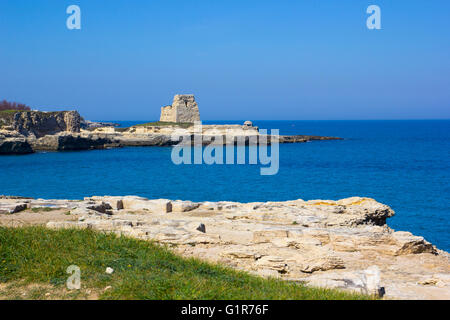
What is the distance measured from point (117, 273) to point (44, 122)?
67.3 m

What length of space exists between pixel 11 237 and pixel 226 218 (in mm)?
7070

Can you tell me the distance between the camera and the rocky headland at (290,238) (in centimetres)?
754

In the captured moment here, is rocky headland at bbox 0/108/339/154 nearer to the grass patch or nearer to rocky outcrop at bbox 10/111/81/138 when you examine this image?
rocky outcrop at bbox 10/111/81/138

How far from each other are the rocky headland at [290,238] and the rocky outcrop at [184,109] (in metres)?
64.4

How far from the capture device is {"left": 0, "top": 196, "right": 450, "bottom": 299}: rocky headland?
7535 millimetres

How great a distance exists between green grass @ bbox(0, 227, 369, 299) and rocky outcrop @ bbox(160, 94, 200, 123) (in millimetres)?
71258

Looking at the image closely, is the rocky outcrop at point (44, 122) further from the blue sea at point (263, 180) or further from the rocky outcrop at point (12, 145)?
the blue sea at point (263, 180)

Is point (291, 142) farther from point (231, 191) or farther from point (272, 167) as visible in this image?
point (231, 191)

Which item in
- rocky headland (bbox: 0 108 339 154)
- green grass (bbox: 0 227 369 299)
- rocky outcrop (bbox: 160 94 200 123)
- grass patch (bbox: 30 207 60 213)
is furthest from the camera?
rocky outcrop (bbox: 160 94 200 123)

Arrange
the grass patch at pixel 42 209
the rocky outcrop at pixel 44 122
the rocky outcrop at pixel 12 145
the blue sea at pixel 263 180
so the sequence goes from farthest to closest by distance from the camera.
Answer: the rocky outcrop at pixel 44 122 → the rocky outcrop at pixel 12 145 → the blue sea at pixel 263 180 → the grass patch at pixel 42 209

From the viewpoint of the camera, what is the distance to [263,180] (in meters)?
35.5

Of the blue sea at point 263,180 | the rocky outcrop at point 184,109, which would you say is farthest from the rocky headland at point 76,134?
the blue sea at point 263,180

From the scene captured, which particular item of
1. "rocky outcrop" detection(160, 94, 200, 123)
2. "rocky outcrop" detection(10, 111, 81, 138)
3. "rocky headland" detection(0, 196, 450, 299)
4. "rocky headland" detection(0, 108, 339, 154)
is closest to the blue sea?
"rocky headland" detection(0, 196, 450, 299)
